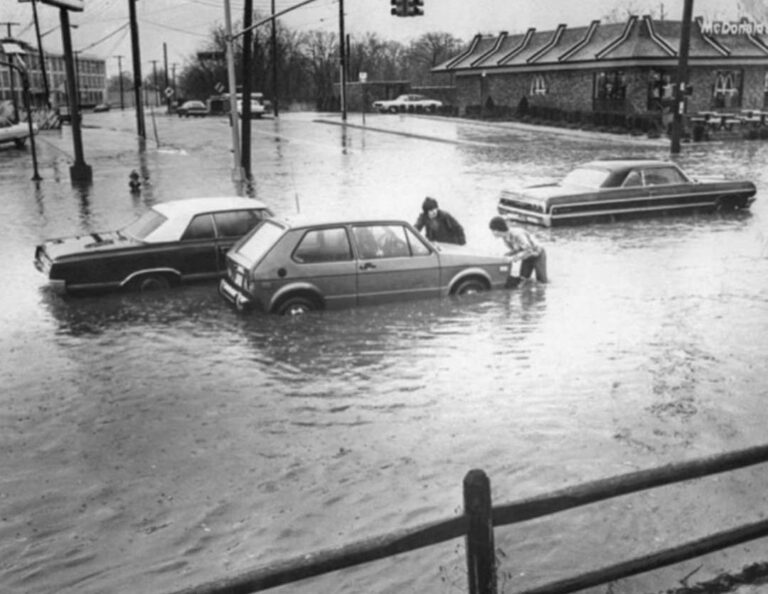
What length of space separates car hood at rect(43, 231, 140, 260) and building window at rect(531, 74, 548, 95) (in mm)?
49187

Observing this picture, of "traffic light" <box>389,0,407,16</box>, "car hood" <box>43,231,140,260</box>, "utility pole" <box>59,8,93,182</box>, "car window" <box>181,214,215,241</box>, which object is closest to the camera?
"car hood" <box>43,231,140,260</box>

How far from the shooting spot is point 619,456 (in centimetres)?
685

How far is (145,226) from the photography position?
12969 mm

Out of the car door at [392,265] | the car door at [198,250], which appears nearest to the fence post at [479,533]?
the car door at [392,265]

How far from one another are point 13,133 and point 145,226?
33.1 meters

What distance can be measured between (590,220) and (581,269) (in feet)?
16.6

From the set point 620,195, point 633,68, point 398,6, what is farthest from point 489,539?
point 633,68

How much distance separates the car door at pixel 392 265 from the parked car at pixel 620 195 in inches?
317

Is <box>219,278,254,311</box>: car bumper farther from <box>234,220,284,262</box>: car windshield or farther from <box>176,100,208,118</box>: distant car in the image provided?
<box>176,100,208,118</box>: distant car

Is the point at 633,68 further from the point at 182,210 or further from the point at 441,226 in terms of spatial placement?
the point at 182,210

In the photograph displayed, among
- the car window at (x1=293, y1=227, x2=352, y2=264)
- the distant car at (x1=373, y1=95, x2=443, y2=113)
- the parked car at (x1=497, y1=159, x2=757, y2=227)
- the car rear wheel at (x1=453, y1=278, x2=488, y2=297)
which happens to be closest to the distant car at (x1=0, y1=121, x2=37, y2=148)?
the parked car at (x1=497, y1=159, x2=757, y2=227)

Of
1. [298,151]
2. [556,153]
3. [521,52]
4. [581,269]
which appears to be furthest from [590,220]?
[521,52]

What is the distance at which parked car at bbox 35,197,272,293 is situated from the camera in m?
12.0

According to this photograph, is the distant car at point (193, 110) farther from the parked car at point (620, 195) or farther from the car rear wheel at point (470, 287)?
the car rear wheel at point (470, 287)
